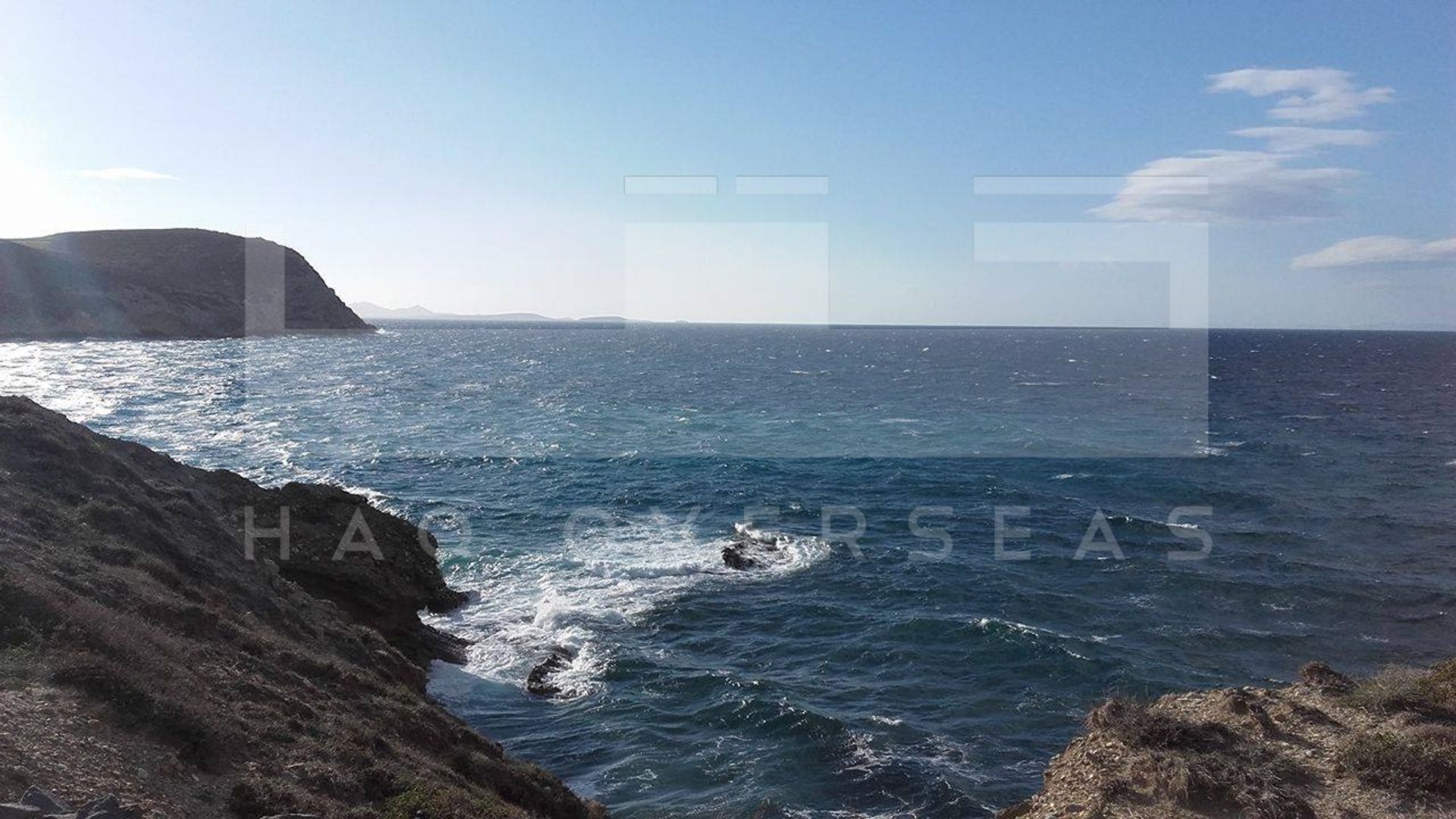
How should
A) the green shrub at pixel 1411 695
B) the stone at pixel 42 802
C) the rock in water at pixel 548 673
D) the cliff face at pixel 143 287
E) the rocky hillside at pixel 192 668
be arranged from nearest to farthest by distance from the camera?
the stone at pixel 42 802
the rocky hillside at pixel 192 668
the green shrub at pixel 1411 695
the rock in water at pixel 548 673
the cliff face at pixel 143 287

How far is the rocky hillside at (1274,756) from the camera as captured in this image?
1214cm

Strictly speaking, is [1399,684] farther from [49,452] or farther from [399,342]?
[399,342]

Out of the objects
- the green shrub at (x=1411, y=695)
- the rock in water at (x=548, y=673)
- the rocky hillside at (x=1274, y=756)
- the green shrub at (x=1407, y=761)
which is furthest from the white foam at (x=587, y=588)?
the green shrub at (x=1411, y=695)

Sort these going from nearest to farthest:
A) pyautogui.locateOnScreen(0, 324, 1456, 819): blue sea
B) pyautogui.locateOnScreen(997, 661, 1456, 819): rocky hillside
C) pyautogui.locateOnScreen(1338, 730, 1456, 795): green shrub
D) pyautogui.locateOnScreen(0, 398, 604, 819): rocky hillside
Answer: pyautogui.locateOnScreen(0, 398, 604, 819): rocky hillside, pyautogui.locateOnScreen(997, 661, 1456, 819): rocky hillside, pyautogui.locateOnScreen(1338, 730, 1456, 795): green shrub, pyautogui.locateOnScreen(0, 324, 1456, 819): blue sea

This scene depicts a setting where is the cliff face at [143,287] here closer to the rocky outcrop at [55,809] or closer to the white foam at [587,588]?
the white foam at [587,588]

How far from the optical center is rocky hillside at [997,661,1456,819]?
12.1m

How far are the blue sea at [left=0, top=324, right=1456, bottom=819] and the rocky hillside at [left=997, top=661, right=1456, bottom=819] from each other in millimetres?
2633

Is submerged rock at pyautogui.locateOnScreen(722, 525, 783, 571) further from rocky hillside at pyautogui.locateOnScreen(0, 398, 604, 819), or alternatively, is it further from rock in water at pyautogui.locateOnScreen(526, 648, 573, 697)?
rocky hillside at pyautogui.locateOnScreen(0, 398, 604, 819)

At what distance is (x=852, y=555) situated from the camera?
1235 inches

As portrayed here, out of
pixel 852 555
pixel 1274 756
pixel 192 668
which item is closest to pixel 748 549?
pixel 852 555

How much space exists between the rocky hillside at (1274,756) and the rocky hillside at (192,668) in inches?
333

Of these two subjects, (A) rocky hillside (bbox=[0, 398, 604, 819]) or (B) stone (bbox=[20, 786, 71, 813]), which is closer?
(B) stone (bbox=[20, 786, 71, 813])

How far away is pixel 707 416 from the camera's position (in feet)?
216

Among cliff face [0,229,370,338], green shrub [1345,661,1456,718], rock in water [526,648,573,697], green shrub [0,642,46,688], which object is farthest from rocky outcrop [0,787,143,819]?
cliff face [0,229,370,338]
